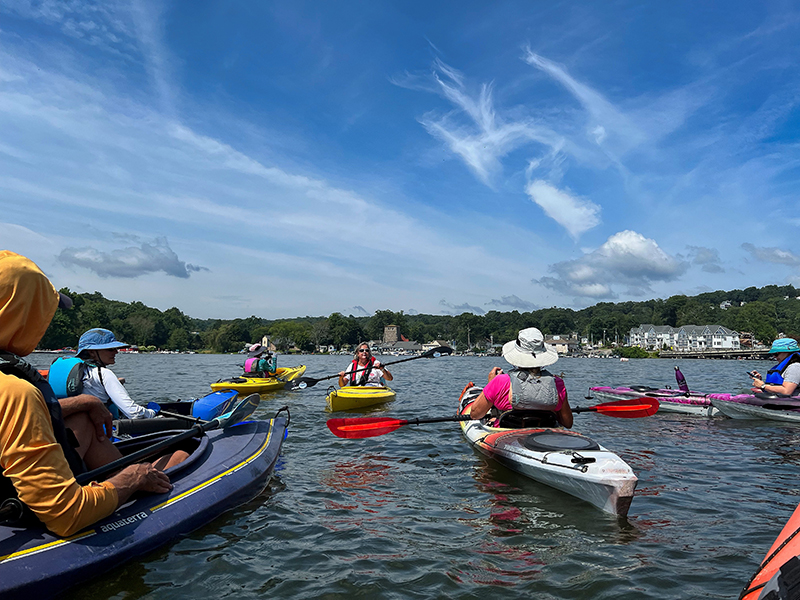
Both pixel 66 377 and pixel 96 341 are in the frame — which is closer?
pixel 66 377

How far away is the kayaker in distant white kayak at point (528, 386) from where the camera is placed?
6.23 m

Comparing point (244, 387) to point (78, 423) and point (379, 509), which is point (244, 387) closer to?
point (379, 509)

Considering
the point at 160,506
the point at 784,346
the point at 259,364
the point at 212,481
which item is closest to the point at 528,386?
the point at 212,481

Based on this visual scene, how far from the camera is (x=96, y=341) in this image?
5602mm

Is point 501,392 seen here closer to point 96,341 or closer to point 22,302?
point 96,341

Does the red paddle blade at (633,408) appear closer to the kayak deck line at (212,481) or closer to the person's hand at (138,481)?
the kayak deck line at (212,481)

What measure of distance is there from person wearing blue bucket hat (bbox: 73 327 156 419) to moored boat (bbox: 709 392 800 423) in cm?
1222

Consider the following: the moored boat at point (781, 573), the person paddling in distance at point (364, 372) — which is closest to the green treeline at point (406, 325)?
the person paddling in distance at point (364, 372)

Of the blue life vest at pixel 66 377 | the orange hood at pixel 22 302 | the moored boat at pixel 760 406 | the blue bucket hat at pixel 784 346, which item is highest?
the orange hood at pixel 22 302

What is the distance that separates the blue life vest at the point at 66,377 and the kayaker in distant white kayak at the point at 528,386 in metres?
4.61

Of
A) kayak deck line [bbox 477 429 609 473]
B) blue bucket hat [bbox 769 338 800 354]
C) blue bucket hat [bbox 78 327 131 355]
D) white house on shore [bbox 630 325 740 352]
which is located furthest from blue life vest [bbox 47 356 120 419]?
white house on shore [bbox 630 325 740 352]

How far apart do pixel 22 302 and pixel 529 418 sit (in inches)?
219

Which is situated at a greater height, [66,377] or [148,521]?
[66,377]

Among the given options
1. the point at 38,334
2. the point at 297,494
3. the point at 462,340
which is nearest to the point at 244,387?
the point at 297,494
